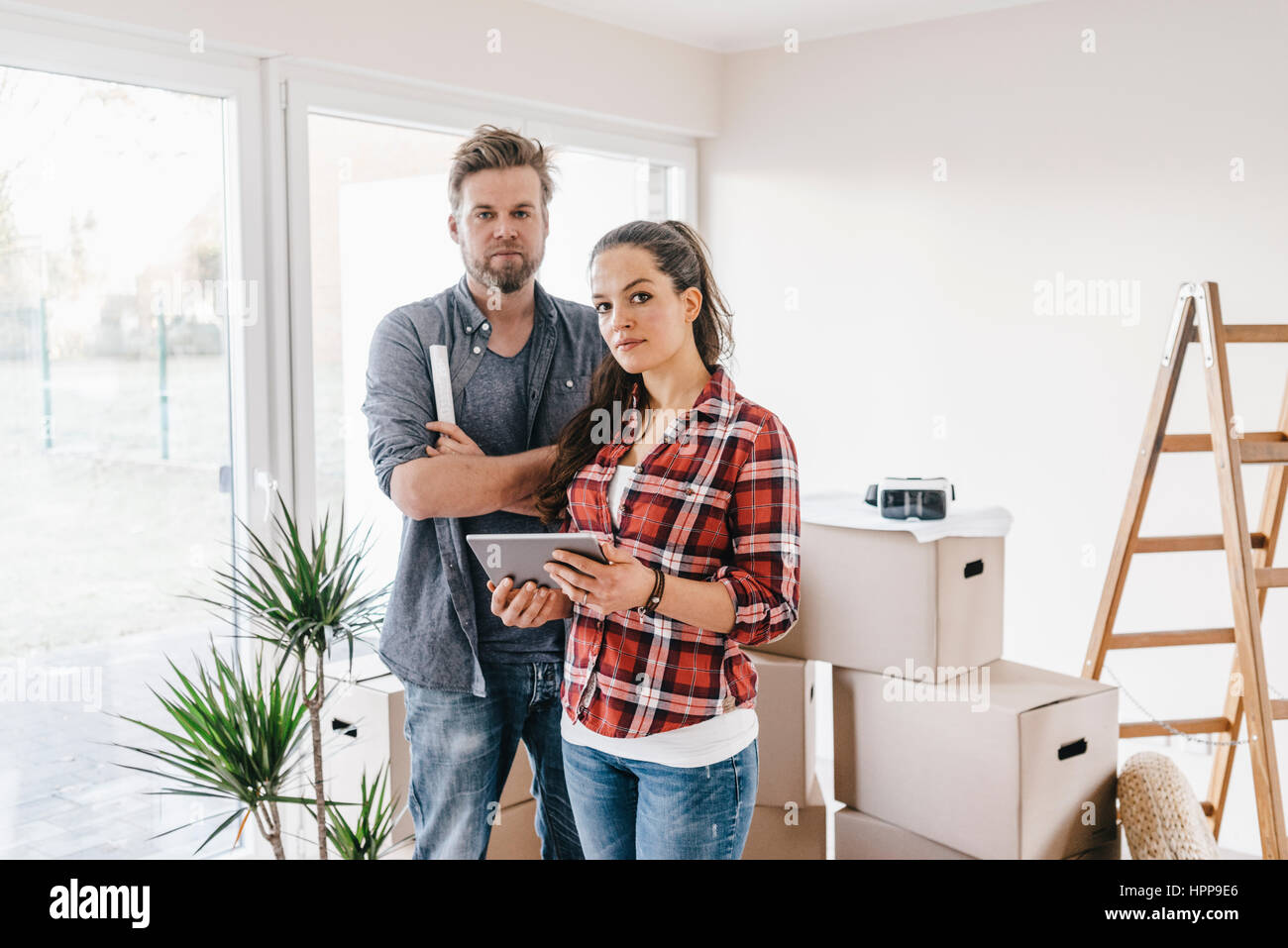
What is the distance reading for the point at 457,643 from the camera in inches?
62.8

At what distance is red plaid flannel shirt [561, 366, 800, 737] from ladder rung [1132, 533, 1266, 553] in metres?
1.60

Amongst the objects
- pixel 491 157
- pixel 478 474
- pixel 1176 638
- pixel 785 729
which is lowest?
pixel 785 729

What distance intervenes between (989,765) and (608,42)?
247 cm

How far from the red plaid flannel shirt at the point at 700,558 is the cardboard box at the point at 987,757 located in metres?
0.91

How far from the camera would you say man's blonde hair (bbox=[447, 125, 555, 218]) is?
161 centimetres

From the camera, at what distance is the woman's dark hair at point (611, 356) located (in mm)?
1480

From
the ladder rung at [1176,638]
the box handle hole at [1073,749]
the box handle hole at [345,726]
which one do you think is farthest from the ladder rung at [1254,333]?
the box handle hole at [345,726]

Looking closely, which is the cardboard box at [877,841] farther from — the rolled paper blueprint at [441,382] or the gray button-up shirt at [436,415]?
the rolled paper blueprint at [441,382]

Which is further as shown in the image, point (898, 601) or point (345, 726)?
point (345, 726)

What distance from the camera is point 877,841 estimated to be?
2.34 metres

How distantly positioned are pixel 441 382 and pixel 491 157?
0.35m

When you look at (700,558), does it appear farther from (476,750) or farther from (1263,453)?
(1263,453)

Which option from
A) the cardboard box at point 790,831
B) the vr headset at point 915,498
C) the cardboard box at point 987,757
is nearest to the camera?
the cardboard box at point 987,757

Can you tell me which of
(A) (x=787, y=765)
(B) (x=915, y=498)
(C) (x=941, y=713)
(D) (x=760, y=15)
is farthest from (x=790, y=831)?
(D) (x=760, y=15)
